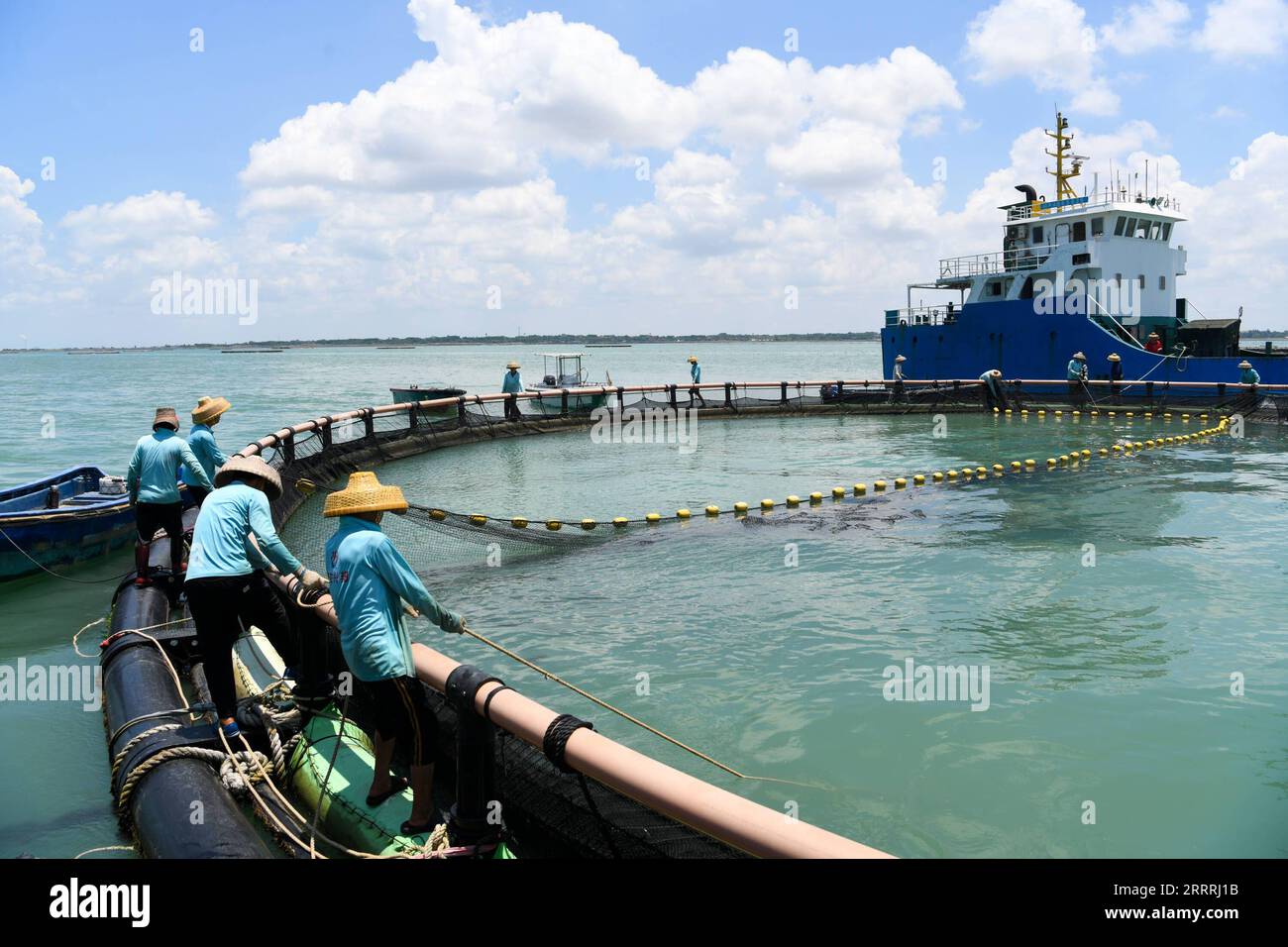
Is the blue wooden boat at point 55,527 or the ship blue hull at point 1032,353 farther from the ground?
the ship blue hull at point 1032,353

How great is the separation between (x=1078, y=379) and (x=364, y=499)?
31.2 meters

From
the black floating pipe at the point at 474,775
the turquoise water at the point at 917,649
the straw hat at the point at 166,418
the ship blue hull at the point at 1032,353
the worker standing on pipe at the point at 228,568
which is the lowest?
the turquoise water at the point at 917,649

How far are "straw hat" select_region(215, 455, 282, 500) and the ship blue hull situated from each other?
3104 centimetres

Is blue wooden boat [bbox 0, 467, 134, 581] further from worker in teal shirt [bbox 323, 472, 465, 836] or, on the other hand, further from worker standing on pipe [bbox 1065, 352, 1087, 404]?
worker standing on pipe [bbox 1065, 352, 1087, 404]

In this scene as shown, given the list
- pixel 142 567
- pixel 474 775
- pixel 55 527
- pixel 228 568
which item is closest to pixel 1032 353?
pixel 55 527

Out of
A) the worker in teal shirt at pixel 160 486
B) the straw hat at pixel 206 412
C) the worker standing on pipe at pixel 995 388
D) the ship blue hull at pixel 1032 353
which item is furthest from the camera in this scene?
the worker standing on pipe at pixel 995 388

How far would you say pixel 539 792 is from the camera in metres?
3.95

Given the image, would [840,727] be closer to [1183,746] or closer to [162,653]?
[1183,746]

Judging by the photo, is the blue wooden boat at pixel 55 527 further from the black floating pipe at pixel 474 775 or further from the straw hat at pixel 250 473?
the black floating pipe at pixel 474 775

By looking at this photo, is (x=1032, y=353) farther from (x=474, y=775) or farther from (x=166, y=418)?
(x=474, y=775)

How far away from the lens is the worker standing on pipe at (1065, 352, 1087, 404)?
101ft

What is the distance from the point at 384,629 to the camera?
170 inches

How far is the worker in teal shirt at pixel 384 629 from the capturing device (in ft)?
14.1

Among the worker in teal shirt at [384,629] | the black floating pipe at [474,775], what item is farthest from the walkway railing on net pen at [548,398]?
the black floating pipe at [474,775]
